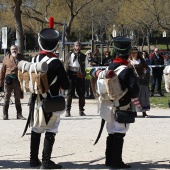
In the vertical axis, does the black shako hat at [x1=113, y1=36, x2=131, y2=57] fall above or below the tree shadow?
above

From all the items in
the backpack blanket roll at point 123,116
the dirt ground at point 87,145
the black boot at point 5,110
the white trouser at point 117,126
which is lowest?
the dirt ground at point 87,145

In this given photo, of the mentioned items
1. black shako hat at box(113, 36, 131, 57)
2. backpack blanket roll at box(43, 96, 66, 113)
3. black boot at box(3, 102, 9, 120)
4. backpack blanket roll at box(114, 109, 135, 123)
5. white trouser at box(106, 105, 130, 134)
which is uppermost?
black shako hat at box(113, 36, 131, 57)

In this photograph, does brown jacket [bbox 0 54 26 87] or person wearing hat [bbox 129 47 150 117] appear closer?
brown jacket [bbox 0 54 26 87]

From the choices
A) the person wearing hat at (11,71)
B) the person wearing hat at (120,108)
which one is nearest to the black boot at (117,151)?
the person wearing hat at (120,108)

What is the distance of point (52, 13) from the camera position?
43000 mm

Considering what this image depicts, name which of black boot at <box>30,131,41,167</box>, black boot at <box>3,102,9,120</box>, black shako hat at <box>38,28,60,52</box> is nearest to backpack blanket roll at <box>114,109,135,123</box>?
black boot at <box>30,131,41,167</box>

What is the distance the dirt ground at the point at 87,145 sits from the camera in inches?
329

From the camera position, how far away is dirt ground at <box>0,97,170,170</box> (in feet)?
27.4

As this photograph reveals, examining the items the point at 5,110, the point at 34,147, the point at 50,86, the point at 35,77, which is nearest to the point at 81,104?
the point at 5,110

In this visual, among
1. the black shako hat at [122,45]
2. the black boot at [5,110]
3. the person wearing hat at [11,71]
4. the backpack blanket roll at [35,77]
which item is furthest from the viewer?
the black boot at [5,110]

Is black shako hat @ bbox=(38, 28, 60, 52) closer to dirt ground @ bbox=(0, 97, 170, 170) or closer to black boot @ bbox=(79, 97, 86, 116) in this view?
dirt ground @ bbox=(0, 97, 170, 170)

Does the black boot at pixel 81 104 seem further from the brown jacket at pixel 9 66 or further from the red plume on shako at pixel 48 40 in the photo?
the red plume on shako at pixel 48 40

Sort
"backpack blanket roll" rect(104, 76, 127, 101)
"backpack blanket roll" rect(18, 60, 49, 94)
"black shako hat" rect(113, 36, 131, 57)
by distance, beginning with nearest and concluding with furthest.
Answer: "backpack blanket roll" rect(18, 60, 49, 94) → "backpack blanket roll" rect(104, 76, 127, 101) → "black shako hat" rect(113, 36, 131, 57)

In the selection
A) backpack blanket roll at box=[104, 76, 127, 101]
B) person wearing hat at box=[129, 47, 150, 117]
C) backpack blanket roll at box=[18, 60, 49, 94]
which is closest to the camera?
backpack blanket roll at box=[18, 60, 49, 94]
